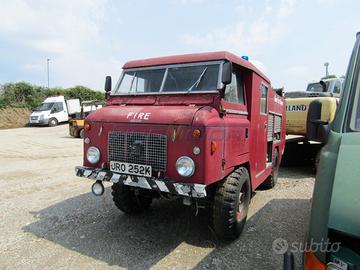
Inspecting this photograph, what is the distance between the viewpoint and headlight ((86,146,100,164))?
4289 mm

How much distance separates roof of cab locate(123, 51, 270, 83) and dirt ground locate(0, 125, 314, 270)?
2452 mm

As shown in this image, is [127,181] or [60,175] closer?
[127,181]

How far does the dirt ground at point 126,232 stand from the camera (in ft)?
12.1

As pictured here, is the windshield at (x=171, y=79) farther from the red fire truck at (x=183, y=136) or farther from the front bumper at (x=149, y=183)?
the front bumper at (x=149, y=183)

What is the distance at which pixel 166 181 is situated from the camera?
3645 millimetres

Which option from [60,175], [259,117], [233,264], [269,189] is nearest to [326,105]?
[269,189]

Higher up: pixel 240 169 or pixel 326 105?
pixel 326 105

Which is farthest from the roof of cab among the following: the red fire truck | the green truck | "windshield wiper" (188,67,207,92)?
the green truck

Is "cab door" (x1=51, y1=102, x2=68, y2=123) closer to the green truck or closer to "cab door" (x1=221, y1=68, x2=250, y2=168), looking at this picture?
"cab door" (x1=221, y1=68, x2=250, y2=168)

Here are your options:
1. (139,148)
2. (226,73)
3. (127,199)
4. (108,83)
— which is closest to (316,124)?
(226,73)

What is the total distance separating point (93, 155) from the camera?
4312 millimetres

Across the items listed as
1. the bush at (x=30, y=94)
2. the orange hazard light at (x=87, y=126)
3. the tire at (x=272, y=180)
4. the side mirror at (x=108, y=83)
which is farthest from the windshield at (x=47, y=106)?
the orange hazard light at (x=87, y=126)

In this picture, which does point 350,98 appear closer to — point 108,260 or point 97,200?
point 108,260

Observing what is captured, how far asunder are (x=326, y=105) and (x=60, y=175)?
6.97 m
